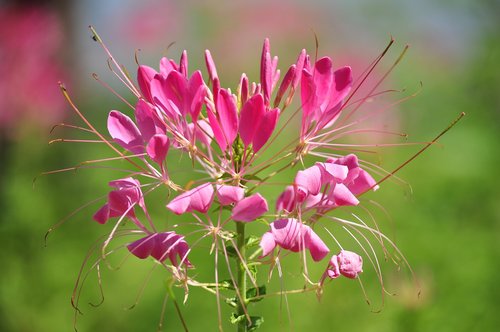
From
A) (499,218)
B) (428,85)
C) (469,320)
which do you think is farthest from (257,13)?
(469,320)

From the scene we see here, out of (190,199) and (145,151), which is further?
(145,151)

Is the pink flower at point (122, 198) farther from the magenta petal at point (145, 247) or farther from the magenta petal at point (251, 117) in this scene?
the magenta petal at point (251, 117)

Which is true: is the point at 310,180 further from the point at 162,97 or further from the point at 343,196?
the point at 162,97

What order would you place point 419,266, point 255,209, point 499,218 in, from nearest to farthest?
point 255,209, point 419,266, point 499,218

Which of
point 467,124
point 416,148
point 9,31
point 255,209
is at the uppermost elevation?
point 255,209

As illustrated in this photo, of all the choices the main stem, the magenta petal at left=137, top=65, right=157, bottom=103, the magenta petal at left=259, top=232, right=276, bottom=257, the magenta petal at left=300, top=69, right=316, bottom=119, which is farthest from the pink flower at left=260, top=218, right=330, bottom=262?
the magenta petal at left=137, top=65, right=157, bottom=103

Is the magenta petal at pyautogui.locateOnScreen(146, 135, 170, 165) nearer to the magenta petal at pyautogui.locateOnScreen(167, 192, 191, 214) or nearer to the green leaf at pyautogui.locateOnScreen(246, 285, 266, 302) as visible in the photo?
the magenta petal at pyautogui.locateOnScreen(167, 192, 191, 214)

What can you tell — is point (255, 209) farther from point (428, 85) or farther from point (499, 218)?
point (428, 85)
